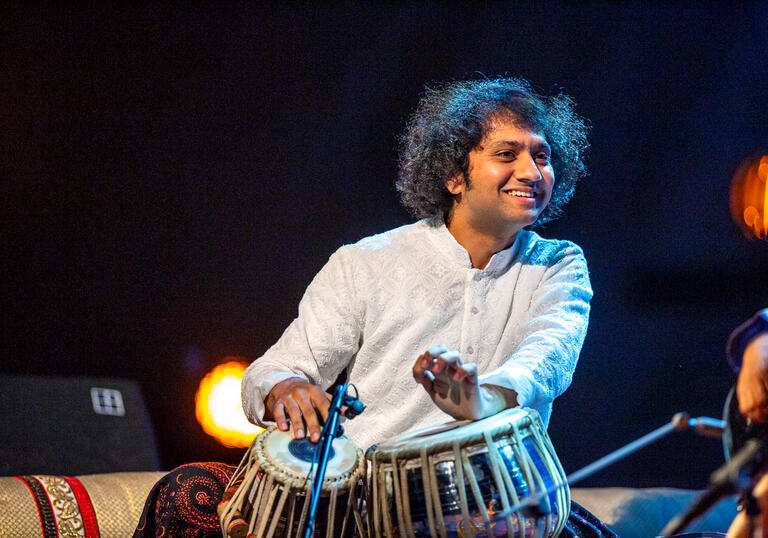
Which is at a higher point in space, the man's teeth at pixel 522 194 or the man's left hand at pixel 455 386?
the man's teeth at pixel 522 194

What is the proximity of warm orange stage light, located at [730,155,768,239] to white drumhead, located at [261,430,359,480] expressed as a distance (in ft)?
7.60

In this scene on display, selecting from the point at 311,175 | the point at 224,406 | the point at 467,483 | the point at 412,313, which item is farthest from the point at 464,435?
the point at 224,406

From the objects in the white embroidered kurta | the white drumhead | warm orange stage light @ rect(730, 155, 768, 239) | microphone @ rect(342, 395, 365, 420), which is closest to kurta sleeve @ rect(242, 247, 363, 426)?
the white embroidered kurta

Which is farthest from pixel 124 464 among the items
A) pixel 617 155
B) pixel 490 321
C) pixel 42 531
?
pixel 617 155

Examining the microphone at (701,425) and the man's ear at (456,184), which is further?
the man's ear at (456,184)

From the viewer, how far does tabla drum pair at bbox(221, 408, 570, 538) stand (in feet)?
5.88

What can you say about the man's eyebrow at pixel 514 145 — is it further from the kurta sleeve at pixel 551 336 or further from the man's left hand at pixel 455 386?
the man's left hand at pixel 455 386

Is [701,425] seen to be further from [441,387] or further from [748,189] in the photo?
[748,189]

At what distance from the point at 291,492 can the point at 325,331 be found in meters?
0.78

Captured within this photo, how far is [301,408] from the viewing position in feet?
6.86

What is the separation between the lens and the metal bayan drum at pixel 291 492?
76.2 inches

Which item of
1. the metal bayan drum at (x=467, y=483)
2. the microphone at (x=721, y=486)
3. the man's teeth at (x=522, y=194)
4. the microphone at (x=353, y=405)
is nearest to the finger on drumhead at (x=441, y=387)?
the metal bayan drum at (x=467, y=483)

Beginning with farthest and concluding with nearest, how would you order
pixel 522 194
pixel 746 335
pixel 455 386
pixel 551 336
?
1. pixel 522 194
2. pixel 551 336
3. pixel 455 386
4. pixel 746 335

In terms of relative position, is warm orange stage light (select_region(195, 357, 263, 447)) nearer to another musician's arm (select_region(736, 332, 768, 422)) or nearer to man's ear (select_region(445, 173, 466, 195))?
man's ear (select_region(445, 173, 466, 195))
